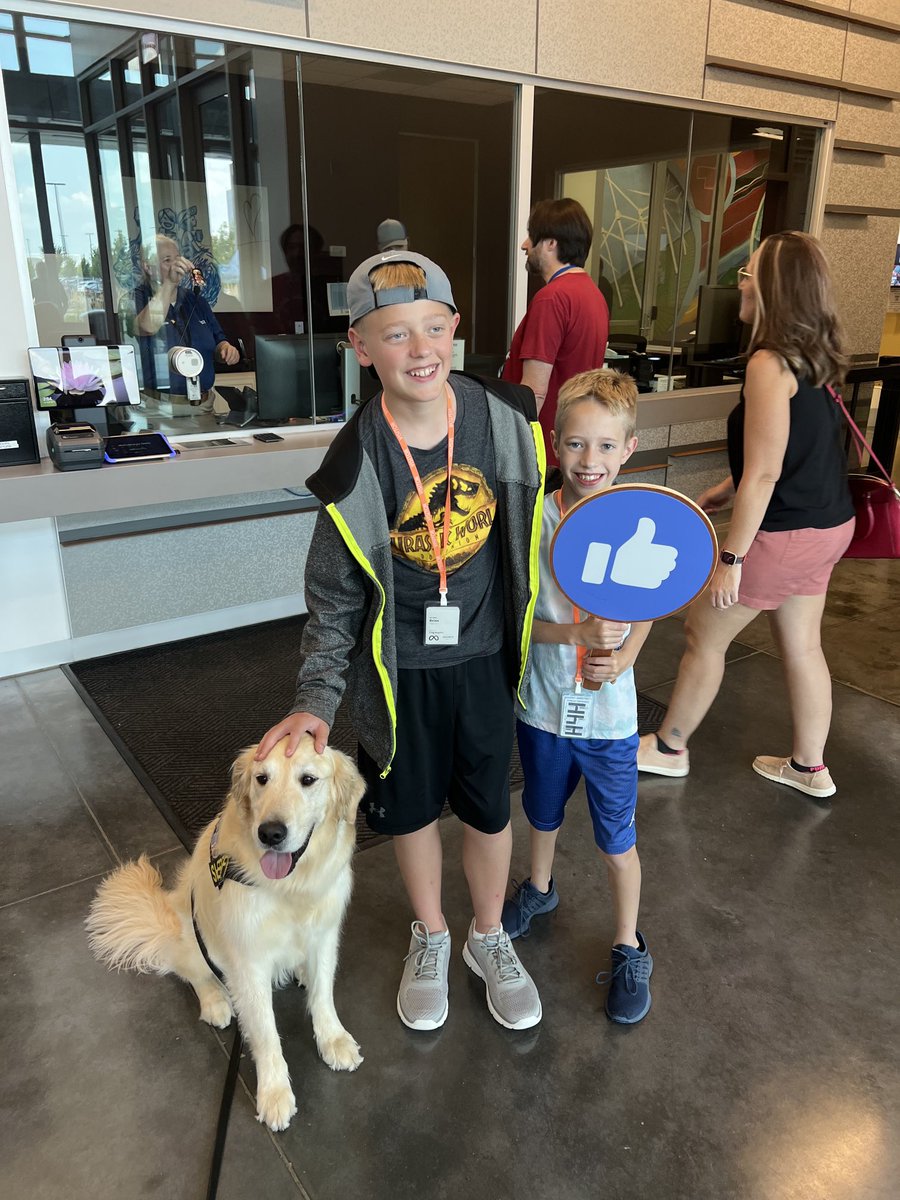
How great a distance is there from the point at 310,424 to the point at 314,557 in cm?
266

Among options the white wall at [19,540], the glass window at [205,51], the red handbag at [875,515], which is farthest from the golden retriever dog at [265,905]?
the glass window at [205,51]

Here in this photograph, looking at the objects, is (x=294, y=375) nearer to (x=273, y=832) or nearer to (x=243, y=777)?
(x=243, y=777)

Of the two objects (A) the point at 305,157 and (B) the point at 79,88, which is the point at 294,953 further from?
(A) the point at 305,157

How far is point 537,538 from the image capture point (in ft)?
5.16

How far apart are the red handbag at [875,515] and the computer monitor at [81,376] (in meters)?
2.73

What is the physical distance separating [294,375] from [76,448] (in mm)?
1161

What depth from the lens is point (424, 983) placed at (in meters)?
1.86

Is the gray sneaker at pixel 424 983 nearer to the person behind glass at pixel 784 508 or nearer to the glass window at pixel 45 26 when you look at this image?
the person behind glass at pixel 784 508

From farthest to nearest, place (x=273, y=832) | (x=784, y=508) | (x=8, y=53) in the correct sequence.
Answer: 1. (x=8, y=53)
2. (x=784, y=508)
3. (x=273, y=832)

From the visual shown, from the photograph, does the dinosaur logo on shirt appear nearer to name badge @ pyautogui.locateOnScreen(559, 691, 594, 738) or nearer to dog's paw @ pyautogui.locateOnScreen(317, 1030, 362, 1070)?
name badge @ pyautogui.locateOnScreen(559, 691, 594, 738)

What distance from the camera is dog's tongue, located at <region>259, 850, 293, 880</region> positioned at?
142cm

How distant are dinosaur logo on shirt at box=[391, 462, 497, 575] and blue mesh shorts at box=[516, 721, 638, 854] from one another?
493mm

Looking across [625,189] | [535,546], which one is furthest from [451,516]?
[625,189]

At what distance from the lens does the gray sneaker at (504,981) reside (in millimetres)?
1831
